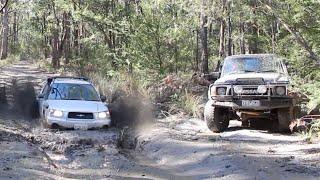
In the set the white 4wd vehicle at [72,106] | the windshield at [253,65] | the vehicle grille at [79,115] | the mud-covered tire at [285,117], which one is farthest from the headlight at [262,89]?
the vehicle grille at [79,115]

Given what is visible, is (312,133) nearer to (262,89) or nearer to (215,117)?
(262,89)

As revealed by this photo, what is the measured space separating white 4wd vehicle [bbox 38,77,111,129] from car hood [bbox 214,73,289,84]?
10.8ft

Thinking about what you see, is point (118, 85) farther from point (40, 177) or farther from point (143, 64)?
point (40, 177)

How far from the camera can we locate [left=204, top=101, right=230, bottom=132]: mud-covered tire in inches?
478

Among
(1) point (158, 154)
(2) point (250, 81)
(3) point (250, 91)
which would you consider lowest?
(1) point (158, 154)

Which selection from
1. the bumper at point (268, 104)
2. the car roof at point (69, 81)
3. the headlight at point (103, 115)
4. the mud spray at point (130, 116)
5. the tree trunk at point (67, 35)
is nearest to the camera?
the bumper at point (268, 104)

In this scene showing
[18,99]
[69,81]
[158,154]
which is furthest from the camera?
[18,99]

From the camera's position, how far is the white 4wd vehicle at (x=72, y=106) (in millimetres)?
12701

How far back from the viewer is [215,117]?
478 inches

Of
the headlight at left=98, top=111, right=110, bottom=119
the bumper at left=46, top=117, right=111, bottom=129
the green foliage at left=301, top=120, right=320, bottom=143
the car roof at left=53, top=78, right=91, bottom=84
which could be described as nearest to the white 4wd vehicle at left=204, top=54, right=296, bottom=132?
the green foliage at left=301, top=120, right=320, bottom=143

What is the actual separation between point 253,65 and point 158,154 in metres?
4.24

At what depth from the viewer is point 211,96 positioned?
12047mm

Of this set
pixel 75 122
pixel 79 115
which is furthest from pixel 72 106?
pixel 75 122

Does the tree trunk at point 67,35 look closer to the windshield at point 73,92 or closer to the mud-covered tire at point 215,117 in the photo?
the windshield at point 73,92
